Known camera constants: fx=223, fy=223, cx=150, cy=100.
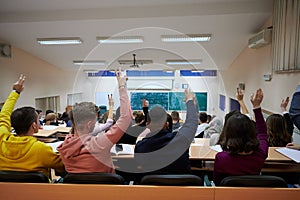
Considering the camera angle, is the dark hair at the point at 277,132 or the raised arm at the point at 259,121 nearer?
the raised arm at the point at 259,121

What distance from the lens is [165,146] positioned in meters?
1.63

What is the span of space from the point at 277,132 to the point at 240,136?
1.21m

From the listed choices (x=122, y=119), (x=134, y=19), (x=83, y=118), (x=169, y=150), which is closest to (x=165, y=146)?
(x=169, y=150)

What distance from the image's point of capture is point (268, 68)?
14.2 ft

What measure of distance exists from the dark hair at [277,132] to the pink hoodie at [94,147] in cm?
174

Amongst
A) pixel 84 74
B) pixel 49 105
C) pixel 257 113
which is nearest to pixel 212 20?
pixel 257 113

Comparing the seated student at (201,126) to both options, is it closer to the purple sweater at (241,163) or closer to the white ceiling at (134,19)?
the white ceiling at (134,19)

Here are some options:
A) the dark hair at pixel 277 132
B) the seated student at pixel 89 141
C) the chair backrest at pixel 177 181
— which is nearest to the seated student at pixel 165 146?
the chair backrest at pixel 177 181

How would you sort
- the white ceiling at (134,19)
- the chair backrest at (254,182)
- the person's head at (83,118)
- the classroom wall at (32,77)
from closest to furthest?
the chair backrest at (254,182) < the person's head at (83,118) < the white ceiling at (134,19) < the classroom wall at (32,77)

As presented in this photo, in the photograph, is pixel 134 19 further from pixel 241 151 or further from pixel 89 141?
pixel 241 151

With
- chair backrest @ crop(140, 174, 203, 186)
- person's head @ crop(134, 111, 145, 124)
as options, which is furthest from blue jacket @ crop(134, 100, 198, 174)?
person's head @ crop(134, 111, 145, 124)

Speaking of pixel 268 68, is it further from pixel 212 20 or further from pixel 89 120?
pixel 89 120

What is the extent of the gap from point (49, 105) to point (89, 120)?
24.0 feet

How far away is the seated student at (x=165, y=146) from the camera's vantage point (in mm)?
1605
